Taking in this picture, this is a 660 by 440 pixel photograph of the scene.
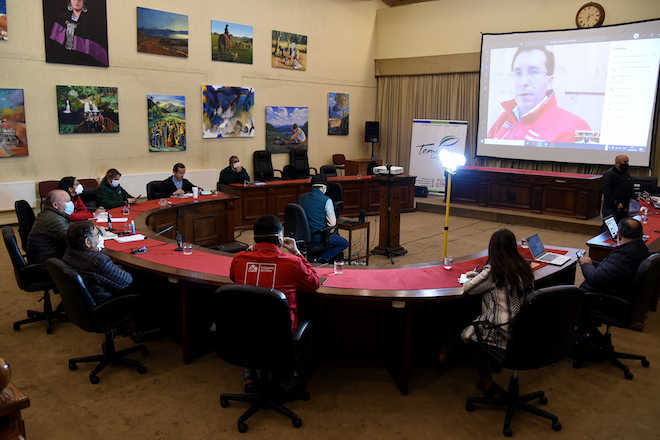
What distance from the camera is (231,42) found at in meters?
10.9

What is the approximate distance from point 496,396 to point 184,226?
16.6 feet

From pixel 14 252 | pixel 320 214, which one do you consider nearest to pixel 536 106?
pixel 320 214

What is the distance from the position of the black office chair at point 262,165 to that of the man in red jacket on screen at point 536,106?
537 cm

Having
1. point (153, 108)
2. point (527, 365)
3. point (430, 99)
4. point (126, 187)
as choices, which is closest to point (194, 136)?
point (153, 108)

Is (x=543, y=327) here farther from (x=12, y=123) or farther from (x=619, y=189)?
(x=12, y=123)

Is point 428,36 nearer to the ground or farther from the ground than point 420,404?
farther from the ground

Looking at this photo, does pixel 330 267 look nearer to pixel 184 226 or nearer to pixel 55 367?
pixel 55 367

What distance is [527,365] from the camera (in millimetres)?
3133

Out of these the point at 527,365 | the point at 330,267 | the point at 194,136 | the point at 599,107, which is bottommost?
the point at 527,365

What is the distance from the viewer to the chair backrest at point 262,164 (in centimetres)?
1127

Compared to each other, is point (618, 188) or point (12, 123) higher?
point (12, 123)

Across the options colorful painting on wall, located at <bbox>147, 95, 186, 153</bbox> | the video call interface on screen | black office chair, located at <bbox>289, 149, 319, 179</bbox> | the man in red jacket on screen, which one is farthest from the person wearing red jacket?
the man in red jacket on screen

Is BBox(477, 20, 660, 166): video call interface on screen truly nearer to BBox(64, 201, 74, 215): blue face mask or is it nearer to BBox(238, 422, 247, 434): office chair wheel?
BBox(64, 201, 74, 215): blue face mask

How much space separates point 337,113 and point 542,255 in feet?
30.8
